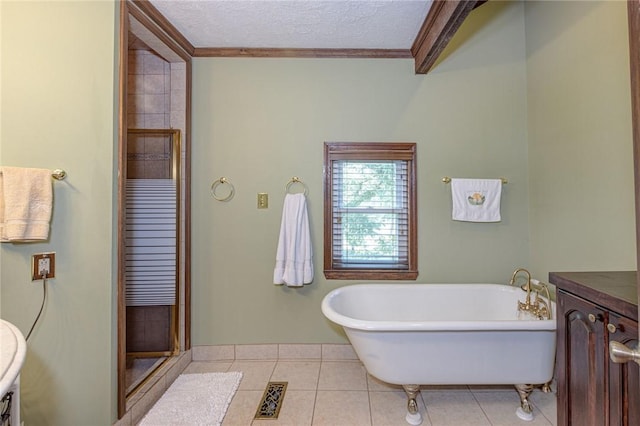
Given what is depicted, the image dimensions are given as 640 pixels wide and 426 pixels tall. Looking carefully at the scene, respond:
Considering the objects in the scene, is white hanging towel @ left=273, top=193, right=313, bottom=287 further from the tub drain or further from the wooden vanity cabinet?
the wooden vanity cabinet

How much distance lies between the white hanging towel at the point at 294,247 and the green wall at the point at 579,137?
5.81 ft

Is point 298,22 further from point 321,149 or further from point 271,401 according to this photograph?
point 271,401

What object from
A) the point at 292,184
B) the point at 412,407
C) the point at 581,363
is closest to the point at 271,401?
the point at 412,407

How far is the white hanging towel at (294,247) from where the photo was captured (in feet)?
7.45

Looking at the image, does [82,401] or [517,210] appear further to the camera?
[517,210]

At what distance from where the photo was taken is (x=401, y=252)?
2432 mm

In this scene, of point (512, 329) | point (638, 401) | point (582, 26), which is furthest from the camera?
point (582, 26)

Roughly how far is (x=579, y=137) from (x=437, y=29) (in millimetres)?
1127

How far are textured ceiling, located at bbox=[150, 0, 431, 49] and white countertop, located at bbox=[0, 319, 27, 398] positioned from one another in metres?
1.92

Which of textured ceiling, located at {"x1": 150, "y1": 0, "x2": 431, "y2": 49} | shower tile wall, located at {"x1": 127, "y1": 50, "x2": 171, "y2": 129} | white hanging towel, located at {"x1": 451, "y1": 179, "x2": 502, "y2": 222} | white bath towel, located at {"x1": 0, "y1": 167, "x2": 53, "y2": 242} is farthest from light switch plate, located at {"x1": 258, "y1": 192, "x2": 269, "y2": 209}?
white hanging towel, located at {"x1": 451, "y1": 179, "x2": 502, "y2": 222}

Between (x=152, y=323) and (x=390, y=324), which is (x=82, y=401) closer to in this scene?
(x=152, y=323)

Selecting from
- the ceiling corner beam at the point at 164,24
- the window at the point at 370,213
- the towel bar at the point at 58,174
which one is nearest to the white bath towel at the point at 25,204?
the towel bar at the point at 58,174

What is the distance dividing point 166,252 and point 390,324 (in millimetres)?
1776

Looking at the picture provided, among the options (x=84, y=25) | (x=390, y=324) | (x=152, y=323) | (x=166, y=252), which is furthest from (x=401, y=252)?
(x=84, y=25)
